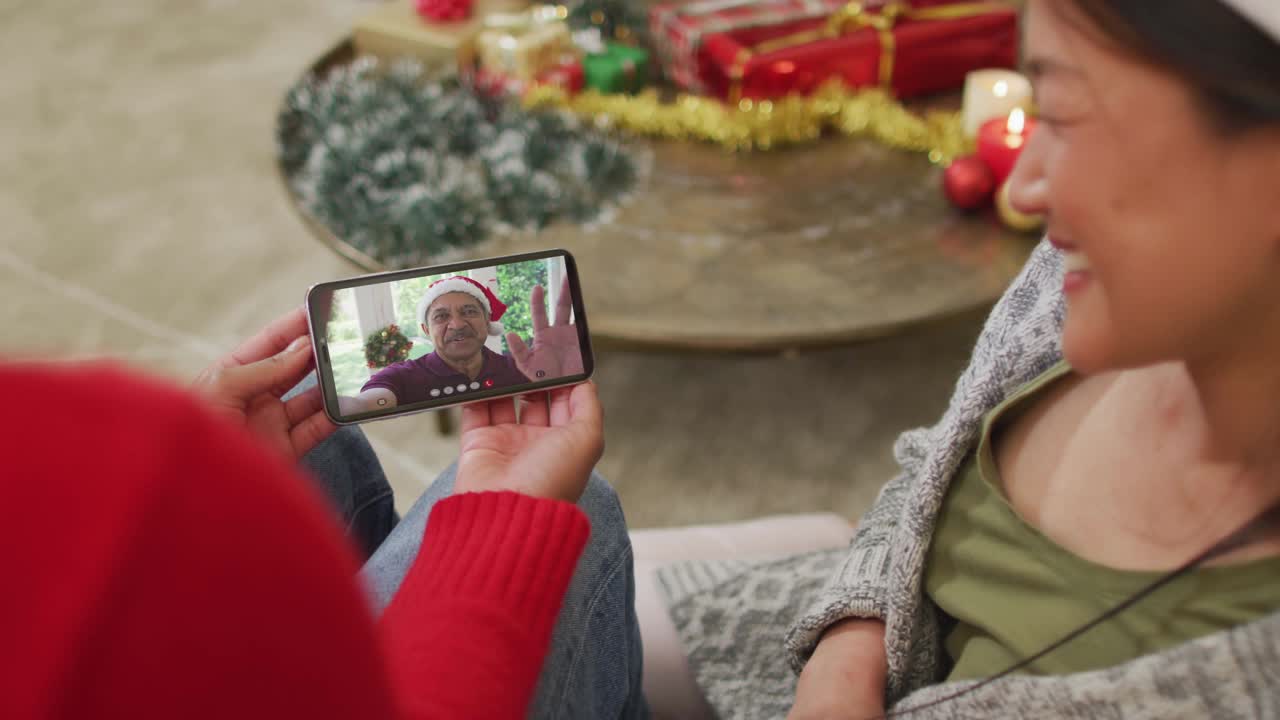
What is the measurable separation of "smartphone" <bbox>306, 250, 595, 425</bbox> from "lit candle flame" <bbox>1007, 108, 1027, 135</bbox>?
0.88 meters

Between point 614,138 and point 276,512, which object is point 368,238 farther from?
point 276,512

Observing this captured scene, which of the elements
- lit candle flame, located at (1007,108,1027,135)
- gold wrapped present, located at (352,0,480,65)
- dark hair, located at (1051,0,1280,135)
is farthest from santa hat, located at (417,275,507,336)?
gold wrapped present, located at (352,0,480,65)

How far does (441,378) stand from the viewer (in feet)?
3.05

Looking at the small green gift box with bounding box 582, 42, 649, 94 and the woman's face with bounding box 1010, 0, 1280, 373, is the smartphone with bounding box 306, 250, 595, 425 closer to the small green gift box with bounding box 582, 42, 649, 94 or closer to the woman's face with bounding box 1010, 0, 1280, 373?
the woman's face with bounding box 1010, 0, 1280, 373

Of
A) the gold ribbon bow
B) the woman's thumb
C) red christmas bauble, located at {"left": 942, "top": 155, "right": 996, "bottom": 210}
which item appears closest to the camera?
the woman's thumb

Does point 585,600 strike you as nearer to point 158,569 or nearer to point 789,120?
point 158,569

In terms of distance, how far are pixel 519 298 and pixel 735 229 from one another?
656mm

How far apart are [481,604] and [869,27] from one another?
1462 millimetres

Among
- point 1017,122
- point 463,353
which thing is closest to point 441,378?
point 463,353

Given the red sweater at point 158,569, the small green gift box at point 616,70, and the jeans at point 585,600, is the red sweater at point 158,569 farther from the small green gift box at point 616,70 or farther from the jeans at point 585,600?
the small green gift box at point 616,70

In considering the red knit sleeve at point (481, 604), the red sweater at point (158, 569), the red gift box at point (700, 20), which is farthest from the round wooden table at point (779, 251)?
the red sweater at point (158, 569)

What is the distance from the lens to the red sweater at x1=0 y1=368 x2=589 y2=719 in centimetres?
28

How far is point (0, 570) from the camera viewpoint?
0.28 metres

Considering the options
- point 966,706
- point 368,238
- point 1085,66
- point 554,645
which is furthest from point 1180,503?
point 368,238
